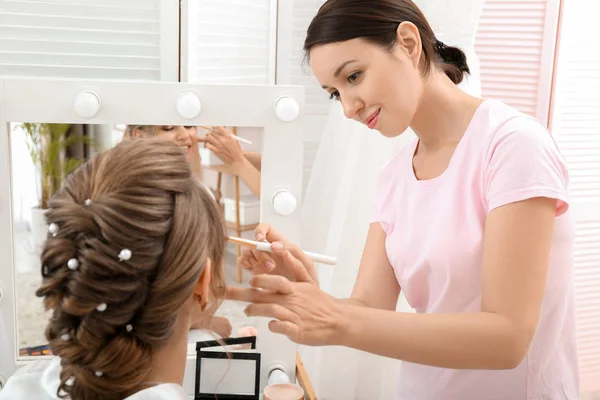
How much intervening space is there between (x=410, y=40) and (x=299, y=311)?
0.47 meters

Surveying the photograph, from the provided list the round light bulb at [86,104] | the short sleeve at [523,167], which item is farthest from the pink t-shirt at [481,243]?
the round light bulb at [86,104]

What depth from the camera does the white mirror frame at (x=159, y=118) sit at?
4.04 feet

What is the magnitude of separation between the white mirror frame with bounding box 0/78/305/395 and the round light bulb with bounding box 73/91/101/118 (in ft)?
0.04

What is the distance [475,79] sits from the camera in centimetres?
157

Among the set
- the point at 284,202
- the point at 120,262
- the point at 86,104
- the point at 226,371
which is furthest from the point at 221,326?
the point at 120,262

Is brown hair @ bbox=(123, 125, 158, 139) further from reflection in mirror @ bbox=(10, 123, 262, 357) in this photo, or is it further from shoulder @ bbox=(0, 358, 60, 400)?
shoulder @ bbox=(0, 358, 60, 400)

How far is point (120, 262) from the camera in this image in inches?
29.1

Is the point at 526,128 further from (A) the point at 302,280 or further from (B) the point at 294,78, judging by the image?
(B) the point at 294,78

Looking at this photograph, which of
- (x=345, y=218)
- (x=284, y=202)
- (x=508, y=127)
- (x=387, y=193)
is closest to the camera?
(x=508, y=127)

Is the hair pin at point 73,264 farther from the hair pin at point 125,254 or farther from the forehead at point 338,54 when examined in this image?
the forehead at point 338,54

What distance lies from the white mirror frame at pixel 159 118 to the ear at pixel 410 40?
0.31 meters

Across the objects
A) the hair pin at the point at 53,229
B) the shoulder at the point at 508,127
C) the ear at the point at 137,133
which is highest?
the shoulder at the point at 508,127

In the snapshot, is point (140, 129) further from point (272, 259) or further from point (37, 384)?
point (37, 384)

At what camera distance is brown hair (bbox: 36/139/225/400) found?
737mm
